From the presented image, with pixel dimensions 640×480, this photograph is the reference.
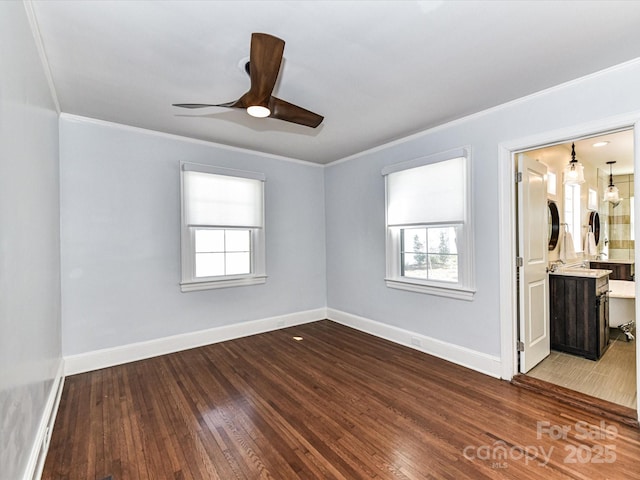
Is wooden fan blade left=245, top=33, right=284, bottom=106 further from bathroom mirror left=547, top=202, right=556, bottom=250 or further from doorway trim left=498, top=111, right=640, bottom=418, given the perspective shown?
bathroom mirror left=547, top=202, right=556, bottom=250

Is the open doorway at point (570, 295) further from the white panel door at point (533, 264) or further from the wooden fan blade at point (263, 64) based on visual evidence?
the wooden fan blade at point (263, 64)

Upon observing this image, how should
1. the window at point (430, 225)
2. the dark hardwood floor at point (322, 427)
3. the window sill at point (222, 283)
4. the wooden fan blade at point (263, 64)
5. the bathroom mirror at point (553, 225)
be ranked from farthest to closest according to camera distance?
the bathroom mirror at point (553, 225), the window sill at point (222, 283), the window at point (430, 225), the dark hardwood floor at point (322, 427), the wooden fan blade at point (263, 64)

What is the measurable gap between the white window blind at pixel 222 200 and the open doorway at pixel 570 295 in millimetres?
3130

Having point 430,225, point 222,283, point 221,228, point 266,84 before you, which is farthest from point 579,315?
point 221,228

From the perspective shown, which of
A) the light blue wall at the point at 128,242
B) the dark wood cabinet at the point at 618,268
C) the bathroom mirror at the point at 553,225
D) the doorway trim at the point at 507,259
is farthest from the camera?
the dark wood cabinet at the point at 618,268

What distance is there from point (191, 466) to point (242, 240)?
2.83 meters

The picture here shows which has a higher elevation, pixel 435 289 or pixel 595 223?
pixel 595 223

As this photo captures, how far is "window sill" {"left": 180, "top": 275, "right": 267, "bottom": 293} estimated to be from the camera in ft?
12.4

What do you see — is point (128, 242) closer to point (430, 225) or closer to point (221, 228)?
point (221, 228)

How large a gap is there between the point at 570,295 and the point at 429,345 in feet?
5.45

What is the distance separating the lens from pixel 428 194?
3.59 meters

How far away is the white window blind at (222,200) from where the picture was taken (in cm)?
381

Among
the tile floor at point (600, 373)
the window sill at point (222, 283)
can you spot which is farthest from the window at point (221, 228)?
the tile floor at point (600, 373)

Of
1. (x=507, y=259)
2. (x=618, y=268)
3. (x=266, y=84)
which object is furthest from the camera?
(x=618, y=268)
